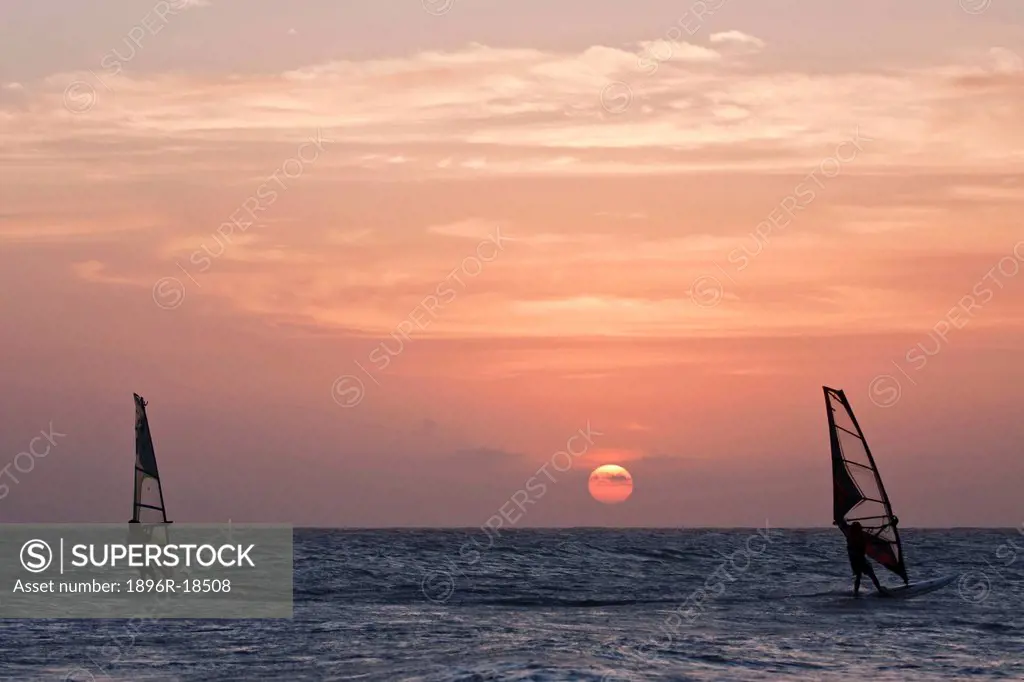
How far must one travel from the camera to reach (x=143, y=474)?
4291cm

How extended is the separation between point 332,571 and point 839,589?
72.1 ft

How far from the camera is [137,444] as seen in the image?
42594 millimetres

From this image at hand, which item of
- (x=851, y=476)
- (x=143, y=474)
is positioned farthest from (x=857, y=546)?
(x=143, y=474)

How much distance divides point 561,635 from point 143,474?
1834 cm

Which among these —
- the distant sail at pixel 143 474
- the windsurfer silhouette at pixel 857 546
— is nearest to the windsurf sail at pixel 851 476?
the windsurfer silhouette at pixel 857 546

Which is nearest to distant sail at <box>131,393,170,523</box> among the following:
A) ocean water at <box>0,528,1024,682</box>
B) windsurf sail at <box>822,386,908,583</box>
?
ocean water at <box>0,528,1024,682</box>

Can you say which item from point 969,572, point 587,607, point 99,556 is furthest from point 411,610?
point 99,556

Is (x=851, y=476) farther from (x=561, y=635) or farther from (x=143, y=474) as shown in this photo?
(x=143, y=474)

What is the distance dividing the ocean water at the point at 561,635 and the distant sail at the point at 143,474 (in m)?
6.06

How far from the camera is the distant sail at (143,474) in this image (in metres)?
42.5

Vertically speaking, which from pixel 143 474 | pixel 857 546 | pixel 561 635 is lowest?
pixel 561 635

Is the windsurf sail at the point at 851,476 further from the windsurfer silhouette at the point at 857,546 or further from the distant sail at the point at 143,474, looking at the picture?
the distant sail at the point at 143,474

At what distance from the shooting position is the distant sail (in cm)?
4253

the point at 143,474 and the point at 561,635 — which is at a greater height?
the point at 143,474
